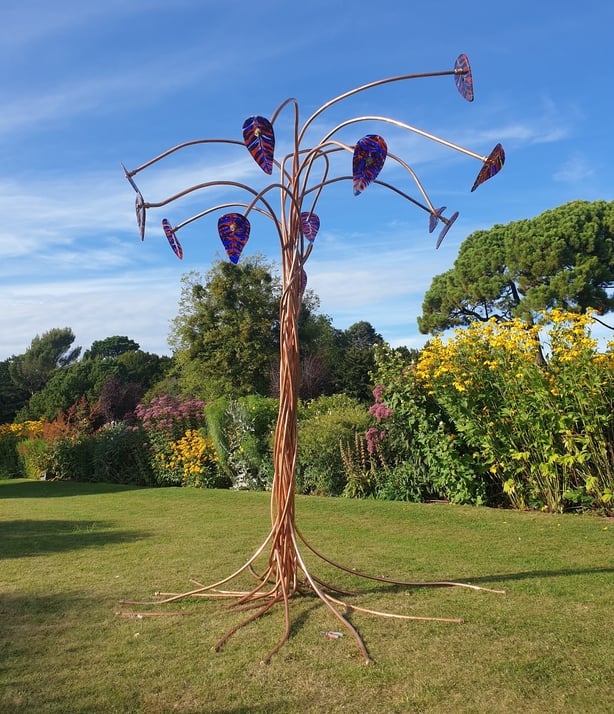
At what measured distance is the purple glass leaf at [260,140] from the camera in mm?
3279

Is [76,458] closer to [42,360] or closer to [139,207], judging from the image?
[139,207]

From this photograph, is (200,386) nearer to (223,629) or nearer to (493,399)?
(493,399)

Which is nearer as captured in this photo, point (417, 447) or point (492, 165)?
point (492, 165)

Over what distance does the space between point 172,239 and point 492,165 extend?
1878 millimetres

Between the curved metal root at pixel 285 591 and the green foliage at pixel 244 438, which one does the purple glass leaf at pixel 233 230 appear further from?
the green foliage at pixel 244 438

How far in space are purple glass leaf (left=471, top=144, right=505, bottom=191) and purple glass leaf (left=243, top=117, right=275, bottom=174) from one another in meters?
1.06

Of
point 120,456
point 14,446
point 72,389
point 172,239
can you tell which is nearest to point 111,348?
point 72,389

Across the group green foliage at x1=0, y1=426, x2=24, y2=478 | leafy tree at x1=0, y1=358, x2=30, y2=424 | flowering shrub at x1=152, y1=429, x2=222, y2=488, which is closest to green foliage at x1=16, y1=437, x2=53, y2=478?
green foliage at x1=0, y1=426, x2=24, y2=478

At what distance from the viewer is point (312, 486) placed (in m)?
9.54

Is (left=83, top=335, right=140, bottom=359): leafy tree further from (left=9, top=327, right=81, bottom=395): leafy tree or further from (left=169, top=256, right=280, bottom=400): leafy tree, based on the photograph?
(left=169, top=256, right=280, bottom=400): leafy tree

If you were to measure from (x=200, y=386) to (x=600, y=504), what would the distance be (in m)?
17.9

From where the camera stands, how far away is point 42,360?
4169 centimetres

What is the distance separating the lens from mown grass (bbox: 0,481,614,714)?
8.36 feet

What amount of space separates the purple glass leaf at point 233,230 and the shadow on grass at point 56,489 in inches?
324
